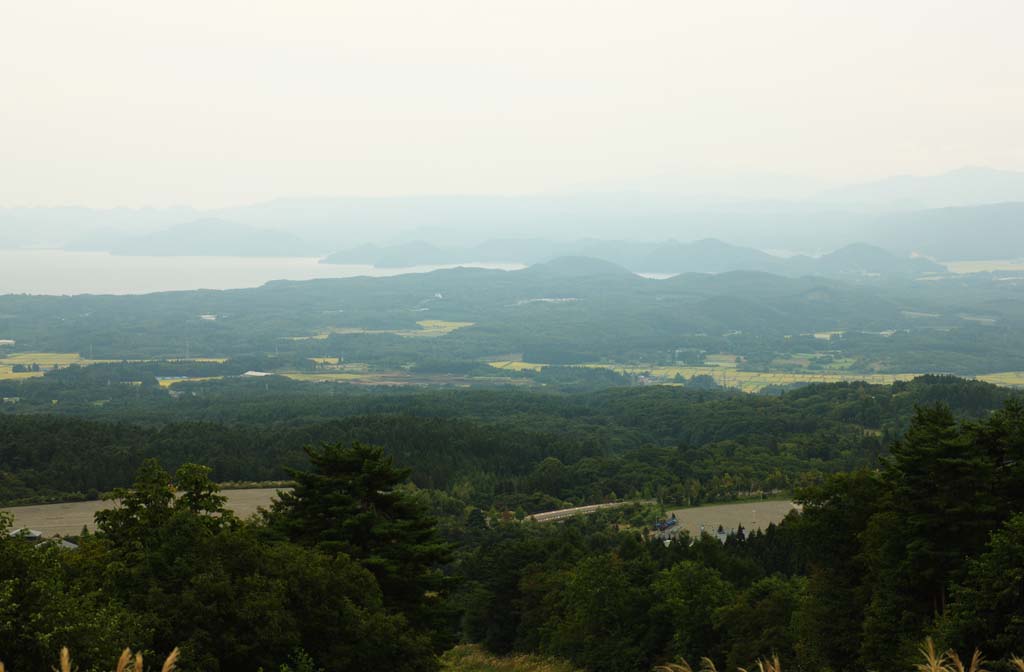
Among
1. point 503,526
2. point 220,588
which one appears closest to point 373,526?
point 220,588

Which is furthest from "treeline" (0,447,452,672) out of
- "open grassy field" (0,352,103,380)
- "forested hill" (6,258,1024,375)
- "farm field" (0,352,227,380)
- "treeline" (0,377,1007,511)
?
"forested hill" (6,258,1024,375)

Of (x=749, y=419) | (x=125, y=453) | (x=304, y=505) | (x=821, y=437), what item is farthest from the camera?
(x=749, y=419)

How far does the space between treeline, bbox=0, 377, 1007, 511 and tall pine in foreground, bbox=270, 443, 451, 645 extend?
3196cm

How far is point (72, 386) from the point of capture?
112 meters

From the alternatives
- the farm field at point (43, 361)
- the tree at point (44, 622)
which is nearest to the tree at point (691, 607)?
the tree at point (44, 622)

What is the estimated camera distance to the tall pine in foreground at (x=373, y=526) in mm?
21125

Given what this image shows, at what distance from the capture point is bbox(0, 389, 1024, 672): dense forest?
14477 millimetres

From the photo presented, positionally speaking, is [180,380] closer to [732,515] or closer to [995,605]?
[732,515]

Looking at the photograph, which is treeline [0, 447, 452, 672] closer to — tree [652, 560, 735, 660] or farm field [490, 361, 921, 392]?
tree [652, 560, 735, 660]

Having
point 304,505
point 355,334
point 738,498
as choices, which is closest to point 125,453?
point 738,498

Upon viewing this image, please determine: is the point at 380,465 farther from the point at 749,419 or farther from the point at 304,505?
the point at 749,419

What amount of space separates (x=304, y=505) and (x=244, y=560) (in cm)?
606

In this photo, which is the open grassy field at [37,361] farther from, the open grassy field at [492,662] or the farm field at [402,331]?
the open grassy field at [492,662]

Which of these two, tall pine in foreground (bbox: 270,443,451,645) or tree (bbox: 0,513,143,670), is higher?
tree (bbox: 0,513,143,670)
